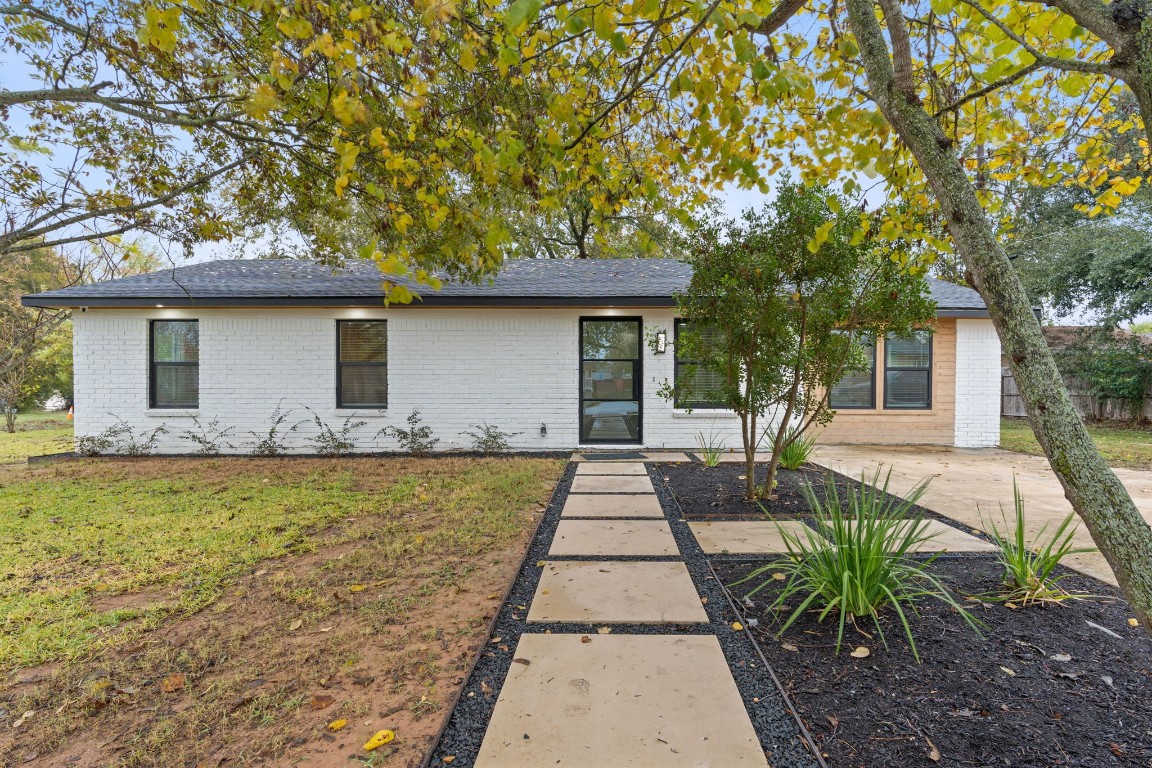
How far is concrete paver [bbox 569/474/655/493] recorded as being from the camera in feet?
17.5

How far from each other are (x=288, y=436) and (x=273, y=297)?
2.26m

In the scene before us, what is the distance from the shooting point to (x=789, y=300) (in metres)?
4.31

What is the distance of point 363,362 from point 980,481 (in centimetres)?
878

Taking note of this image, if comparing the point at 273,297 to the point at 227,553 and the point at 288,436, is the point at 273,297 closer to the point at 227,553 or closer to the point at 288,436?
the point at 288,436

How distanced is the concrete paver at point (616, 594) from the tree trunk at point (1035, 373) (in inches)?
61.5

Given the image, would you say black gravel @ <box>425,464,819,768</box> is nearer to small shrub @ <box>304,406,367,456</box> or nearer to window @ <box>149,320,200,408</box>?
small shrub @ <box>304,406,367,456</box>

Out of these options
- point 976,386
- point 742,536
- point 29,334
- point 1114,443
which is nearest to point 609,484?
point 742,536

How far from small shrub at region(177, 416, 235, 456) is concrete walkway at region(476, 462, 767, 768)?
732cm

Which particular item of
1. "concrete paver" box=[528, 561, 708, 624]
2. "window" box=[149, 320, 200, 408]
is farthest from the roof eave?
"concrete paver" box=[528, 561, 708, 624]

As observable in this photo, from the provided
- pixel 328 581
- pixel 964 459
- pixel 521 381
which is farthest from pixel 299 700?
pixel 964 459

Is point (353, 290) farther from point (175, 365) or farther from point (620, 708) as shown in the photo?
point (620, 708)

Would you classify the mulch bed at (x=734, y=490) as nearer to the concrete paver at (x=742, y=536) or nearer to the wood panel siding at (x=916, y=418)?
the concrete paver at (x=742, y=536)

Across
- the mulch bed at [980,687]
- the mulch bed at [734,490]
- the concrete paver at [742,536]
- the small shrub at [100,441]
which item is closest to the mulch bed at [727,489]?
the mulch bed at [734,490]

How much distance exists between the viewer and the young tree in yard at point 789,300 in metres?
3.91
